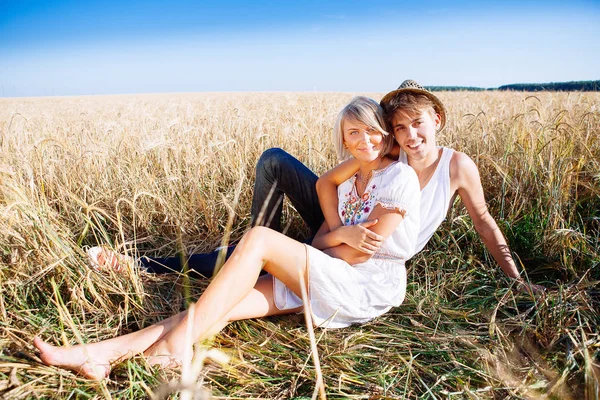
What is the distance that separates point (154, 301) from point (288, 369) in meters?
0.75

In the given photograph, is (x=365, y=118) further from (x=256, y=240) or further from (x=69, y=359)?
(x=69, y=359)

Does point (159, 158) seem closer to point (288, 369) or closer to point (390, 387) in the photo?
point (288, 369)

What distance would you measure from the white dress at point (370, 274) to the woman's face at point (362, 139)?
0.32 ft

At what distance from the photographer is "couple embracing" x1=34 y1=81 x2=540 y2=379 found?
143 cm

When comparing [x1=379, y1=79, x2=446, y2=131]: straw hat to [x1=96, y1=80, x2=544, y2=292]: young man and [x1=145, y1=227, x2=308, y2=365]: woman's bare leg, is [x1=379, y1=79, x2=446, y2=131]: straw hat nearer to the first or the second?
[x1=96, y1=80, x2=544, y2=292]: young man

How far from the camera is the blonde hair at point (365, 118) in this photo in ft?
5.73

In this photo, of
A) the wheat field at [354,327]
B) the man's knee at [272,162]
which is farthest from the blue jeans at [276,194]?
the wheat field at [354,327]

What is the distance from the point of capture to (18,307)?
1640 millimetres

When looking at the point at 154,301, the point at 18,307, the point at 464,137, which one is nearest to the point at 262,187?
the point at 154,301

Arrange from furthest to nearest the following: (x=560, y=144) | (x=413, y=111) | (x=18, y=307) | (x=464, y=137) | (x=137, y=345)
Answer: (x=464, y=137), (x=560, y=144), (x=413, y=111), (x=18, y=307), (x=137, y=345)

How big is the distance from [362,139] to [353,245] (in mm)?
476

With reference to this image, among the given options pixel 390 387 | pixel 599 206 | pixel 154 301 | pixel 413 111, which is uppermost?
pixel 413 111

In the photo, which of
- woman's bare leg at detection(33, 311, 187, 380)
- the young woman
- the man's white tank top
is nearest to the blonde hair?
the young woman

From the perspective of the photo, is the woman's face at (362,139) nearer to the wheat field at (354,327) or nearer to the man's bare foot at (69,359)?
the wheat field at (354,327)
